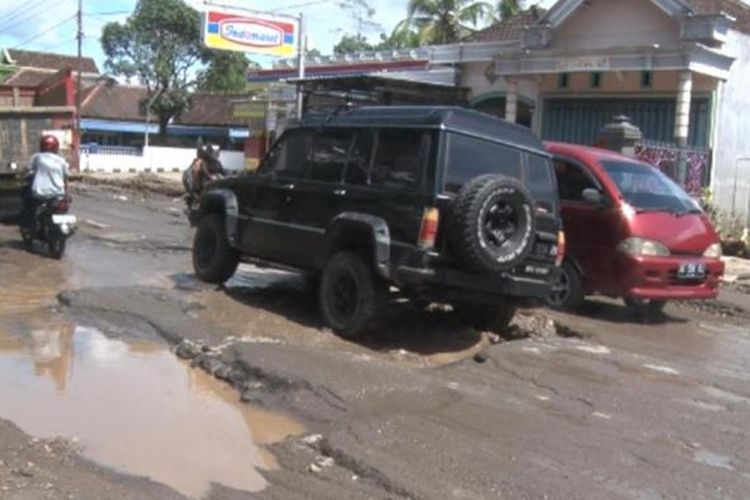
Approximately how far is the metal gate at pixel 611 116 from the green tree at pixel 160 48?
3899cm

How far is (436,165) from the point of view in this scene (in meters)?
7.61

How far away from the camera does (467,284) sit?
7.65m

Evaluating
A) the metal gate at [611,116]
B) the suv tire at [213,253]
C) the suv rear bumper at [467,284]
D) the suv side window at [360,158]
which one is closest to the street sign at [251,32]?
the metal gate at [611,116]

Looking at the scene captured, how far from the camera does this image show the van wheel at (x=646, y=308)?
10406mm

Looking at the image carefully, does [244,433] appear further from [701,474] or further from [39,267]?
[39,267]

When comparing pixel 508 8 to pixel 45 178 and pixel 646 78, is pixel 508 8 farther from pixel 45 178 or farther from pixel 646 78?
pixel 45 178

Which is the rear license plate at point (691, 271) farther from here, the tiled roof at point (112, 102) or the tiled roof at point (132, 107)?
the tiled roof at point (112, 102)

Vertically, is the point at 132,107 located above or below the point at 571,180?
above

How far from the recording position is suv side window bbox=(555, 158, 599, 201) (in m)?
10.1

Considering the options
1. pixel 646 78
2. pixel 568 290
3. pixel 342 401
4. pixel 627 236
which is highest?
pixel 646 78

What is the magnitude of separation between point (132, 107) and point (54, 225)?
5291 cm

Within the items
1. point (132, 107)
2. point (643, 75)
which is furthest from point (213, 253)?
point (132, 107)

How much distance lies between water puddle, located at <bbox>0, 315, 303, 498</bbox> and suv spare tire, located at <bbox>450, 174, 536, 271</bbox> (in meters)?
2.19

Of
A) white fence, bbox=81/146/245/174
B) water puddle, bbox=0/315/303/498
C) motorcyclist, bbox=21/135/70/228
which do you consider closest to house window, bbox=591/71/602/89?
motorcyclist, bbox=21/135/70/228
